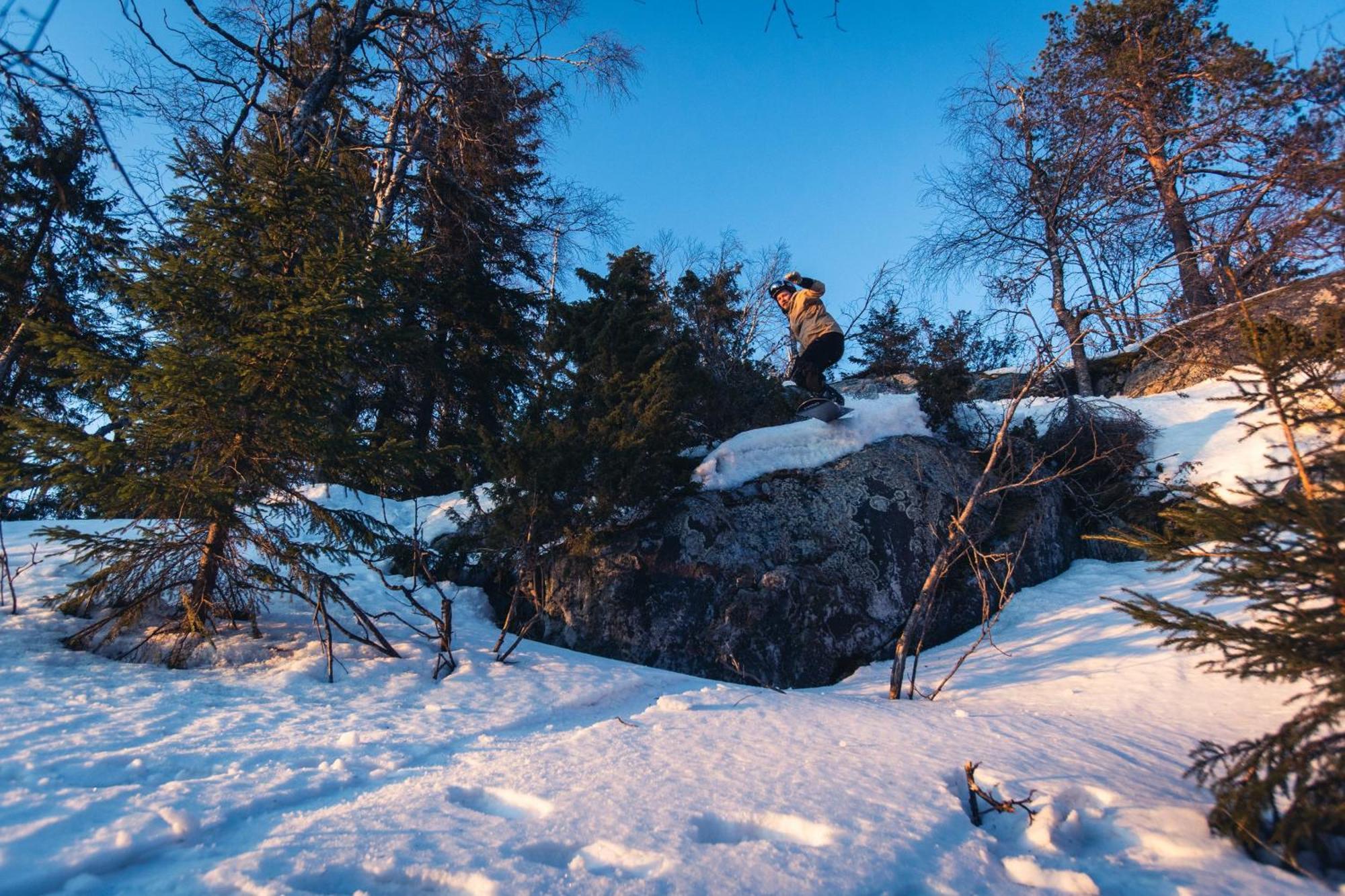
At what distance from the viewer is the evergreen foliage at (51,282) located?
2.28 metres

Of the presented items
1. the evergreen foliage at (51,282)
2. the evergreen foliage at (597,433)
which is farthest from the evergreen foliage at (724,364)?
the evergreen foliage at (51,282)

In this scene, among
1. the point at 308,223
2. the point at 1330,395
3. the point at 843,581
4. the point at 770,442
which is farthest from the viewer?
the point at 770,442

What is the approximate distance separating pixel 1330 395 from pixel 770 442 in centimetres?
551

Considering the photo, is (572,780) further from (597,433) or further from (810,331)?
(810,331)

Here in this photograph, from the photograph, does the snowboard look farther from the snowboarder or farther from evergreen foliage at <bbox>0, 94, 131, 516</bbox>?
evergreen foliage at <bbox>0, 94, 131, 516</bbox>

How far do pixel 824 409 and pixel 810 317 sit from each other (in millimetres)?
1194

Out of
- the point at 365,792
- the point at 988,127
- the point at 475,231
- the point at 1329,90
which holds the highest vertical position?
the point at 988,127

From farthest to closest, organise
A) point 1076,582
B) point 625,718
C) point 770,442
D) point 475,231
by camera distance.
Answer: point 475,231, point 770,442, point 1076,582, point 625,718

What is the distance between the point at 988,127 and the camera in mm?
10883

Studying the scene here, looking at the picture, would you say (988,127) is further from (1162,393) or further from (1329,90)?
(1329,90)

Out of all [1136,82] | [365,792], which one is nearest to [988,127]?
[1136,82]

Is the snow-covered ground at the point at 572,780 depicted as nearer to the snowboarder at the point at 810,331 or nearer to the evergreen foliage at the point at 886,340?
the snowboarder at the point at 810,331

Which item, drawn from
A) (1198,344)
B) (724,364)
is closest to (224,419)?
(1198,344)

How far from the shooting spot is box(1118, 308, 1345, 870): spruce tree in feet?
6.40
